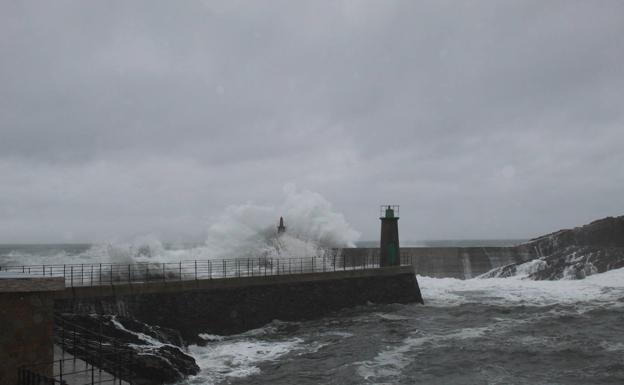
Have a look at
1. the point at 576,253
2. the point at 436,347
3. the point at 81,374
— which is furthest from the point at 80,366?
the point at 576,253

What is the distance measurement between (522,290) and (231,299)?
17.3 m

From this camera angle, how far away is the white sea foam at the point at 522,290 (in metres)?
25.1

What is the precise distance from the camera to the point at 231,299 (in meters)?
17.9

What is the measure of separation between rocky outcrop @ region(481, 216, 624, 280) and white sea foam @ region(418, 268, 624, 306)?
26.8 inches

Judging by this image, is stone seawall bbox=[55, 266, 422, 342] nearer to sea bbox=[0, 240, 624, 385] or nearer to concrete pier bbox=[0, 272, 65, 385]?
sea bbox=[0, 240, 624, 385]

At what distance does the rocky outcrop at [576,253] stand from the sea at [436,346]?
23.8ft

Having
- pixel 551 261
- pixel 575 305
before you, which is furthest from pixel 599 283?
pixel 575 305

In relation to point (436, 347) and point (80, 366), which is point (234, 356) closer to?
point (436, 347)

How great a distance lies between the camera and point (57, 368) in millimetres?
9242

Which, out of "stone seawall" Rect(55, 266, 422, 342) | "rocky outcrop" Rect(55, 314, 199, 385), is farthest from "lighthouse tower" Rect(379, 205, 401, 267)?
"rocky outcrop" Rect(55, 314, 199, 385)

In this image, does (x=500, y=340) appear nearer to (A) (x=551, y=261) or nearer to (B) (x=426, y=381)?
(B) (x=426, y=381)

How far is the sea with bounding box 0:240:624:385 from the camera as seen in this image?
1279 cm

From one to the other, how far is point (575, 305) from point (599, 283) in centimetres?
811

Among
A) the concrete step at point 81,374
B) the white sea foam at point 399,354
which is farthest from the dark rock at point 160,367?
the white sea foam at point 399,354
